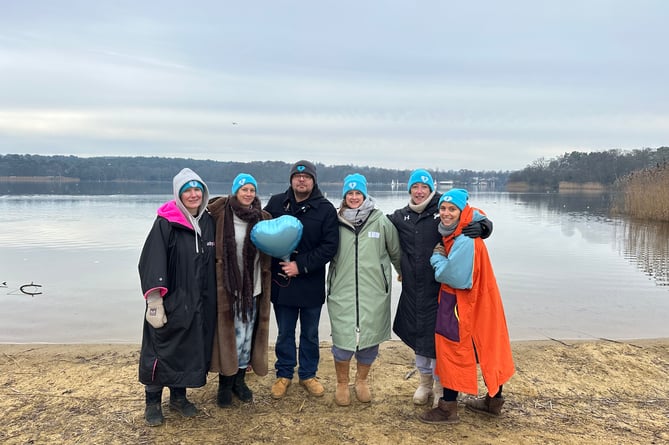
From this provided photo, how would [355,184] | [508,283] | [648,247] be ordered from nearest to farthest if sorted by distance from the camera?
[355,184] < [508,283] < [648,247]

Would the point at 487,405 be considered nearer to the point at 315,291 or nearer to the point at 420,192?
the point at 315,291

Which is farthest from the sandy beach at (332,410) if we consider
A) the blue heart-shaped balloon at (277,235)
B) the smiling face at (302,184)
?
the smiling face at (302,184)

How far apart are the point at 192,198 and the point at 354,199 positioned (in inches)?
50.2

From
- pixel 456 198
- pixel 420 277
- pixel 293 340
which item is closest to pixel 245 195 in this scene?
pixel 293 340

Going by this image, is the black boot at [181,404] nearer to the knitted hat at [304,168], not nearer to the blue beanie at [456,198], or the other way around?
the knitted hat at [304,168]

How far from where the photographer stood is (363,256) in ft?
12.3

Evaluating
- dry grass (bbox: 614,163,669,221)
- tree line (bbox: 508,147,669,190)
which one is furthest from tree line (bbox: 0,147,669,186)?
dry grass (bbox: 614,163,669,221)

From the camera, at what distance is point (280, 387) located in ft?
13.0

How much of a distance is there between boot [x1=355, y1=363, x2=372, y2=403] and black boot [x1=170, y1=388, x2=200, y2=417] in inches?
51.3

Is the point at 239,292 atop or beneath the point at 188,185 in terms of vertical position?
beneath

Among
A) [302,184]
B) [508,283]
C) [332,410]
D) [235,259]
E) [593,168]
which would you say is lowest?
[508,283]

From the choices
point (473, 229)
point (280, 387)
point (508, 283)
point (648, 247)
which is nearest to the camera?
point (473, 229)

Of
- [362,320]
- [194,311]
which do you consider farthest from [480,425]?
[194,311]

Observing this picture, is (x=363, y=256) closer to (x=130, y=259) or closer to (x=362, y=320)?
(x=362, y=320)
